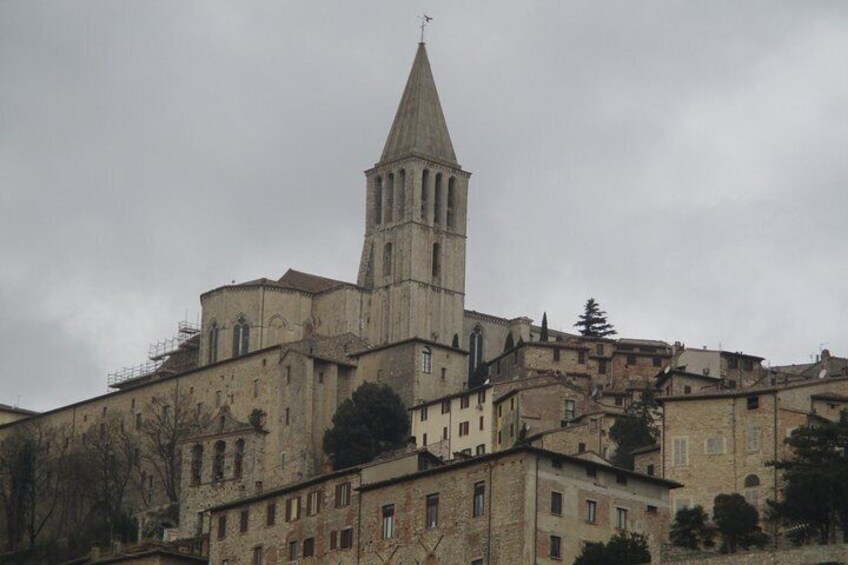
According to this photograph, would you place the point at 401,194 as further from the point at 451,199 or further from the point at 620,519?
the point at 620,519

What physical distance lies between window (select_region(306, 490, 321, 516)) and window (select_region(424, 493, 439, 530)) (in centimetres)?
564

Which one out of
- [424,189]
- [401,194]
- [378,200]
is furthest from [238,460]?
[378,200]

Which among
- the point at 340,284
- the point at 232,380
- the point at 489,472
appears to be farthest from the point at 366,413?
the point at 489,472

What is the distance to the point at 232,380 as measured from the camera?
104812 mm

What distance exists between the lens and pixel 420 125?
397ft

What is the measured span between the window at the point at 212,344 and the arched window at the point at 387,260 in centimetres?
942

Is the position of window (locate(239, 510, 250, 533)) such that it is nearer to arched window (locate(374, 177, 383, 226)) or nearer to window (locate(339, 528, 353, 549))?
window (locate(339, 528, 353, 549))

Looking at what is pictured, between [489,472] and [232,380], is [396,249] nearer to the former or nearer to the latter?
[232,380]

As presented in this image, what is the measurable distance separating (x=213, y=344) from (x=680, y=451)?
40.3 m

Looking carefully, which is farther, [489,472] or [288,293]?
[288,293]

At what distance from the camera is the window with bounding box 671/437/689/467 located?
7738 centimetres

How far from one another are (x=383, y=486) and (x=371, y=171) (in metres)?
52.1

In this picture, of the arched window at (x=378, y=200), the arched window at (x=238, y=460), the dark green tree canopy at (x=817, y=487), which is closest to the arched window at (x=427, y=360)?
the arched window at (x=238, y=460)

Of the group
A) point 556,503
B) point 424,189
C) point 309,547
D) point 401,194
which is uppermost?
point 424,189
